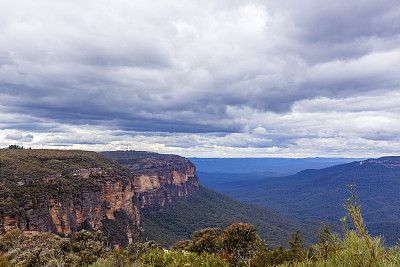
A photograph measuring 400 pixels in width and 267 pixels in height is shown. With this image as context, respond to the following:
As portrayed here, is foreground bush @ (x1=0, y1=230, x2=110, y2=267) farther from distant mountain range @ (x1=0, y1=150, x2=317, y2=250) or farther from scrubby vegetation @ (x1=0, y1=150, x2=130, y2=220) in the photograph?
scrubby vegetation @ (x1=0, y1=150, x2=130, y2=220)

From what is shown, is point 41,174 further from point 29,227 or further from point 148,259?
point 148,259

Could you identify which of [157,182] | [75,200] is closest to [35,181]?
[75,200]

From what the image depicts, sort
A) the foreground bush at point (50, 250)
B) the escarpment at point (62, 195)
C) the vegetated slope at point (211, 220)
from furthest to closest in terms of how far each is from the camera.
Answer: the vegetated slope at point (211, 220) < the escarpment at point (62, 195) < the foreground bush at point (50, 250)

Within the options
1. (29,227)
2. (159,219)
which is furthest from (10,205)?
(159,219)

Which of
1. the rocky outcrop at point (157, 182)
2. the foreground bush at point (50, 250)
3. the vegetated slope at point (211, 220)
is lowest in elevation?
the vegetated slope at point (211, 220)

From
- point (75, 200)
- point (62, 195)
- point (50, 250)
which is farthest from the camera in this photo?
point (75, 200)

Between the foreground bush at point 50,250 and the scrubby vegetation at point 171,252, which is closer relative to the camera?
the scrubby vegetation at point 171,252

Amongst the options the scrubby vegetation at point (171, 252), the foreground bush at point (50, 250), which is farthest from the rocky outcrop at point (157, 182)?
the scrubby vegetation at point (171, 252)

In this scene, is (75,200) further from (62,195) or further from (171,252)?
(171,252)

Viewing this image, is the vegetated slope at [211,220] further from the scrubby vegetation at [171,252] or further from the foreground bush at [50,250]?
the scrubby vegetation at [171,252]
